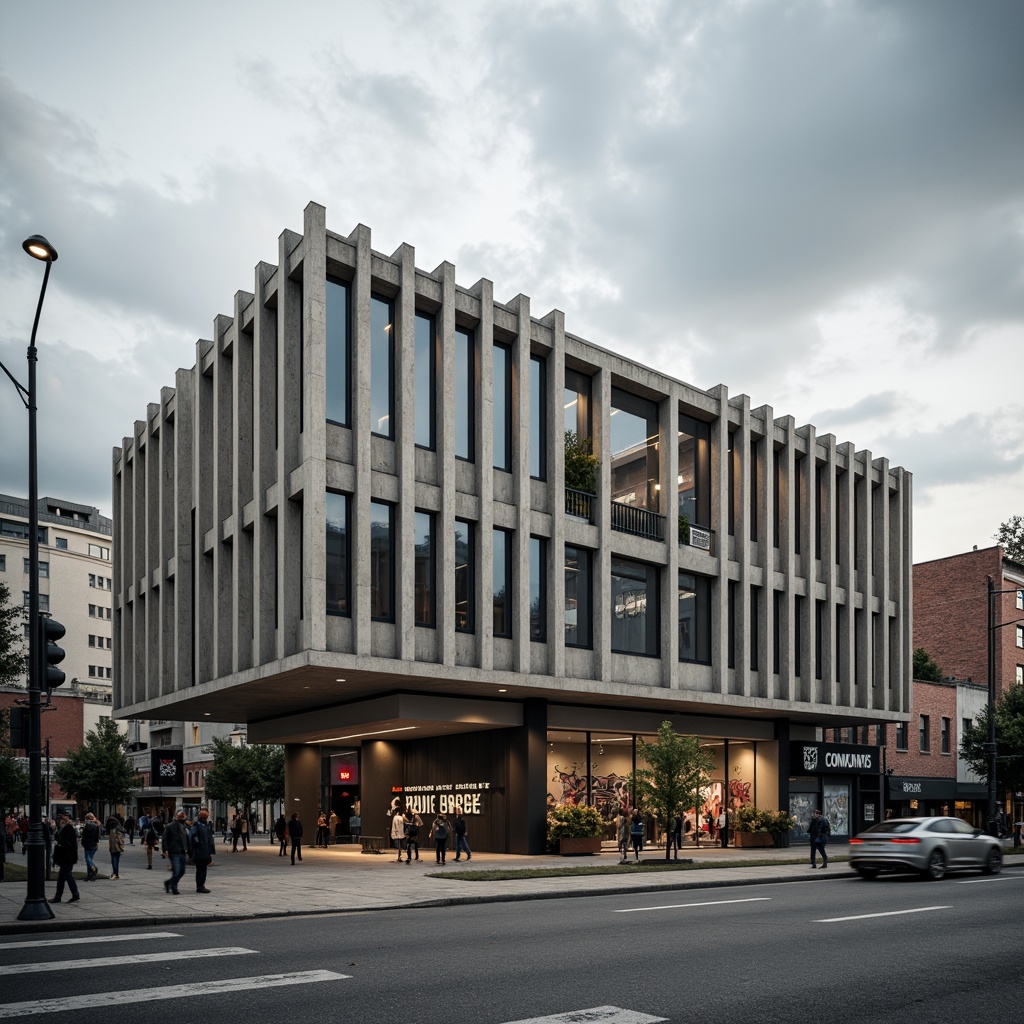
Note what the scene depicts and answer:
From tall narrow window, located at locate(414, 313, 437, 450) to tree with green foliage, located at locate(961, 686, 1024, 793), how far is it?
25689 millimetres

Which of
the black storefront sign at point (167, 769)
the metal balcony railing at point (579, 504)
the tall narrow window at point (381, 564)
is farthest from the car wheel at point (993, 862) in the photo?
the black storefront sign at point (167, 769)

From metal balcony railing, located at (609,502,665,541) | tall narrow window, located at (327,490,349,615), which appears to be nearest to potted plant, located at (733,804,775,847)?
metal balcony railing, located at (609,502,665,541)

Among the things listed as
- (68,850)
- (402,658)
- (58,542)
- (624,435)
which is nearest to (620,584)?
(624,435)

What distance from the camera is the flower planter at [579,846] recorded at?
32281 millimetres

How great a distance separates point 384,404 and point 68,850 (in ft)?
45.0

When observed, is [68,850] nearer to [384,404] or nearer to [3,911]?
[3,911]

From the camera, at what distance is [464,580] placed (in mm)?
29422

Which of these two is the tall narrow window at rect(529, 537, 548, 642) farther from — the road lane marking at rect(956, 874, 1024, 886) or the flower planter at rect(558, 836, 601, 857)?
the road lane marking at rect(956, 874, 1024, 886)

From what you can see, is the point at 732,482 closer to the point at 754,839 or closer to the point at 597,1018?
the point at 754,839

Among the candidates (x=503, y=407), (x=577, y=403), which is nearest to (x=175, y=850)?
(x=503, y=407)

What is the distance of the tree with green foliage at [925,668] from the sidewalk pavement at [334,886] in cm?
2990

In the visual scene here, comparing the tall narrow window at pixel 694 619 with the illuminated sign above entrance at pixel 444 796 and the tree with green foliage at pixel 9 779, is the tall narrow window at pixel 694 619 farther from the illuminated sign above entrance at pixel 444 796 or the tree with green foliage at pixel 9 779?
the tree with green foliage at pixel 9 779

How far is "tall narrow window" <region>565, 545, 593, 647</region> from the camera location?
31906mm

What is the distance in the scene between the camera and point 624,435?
35156mm
